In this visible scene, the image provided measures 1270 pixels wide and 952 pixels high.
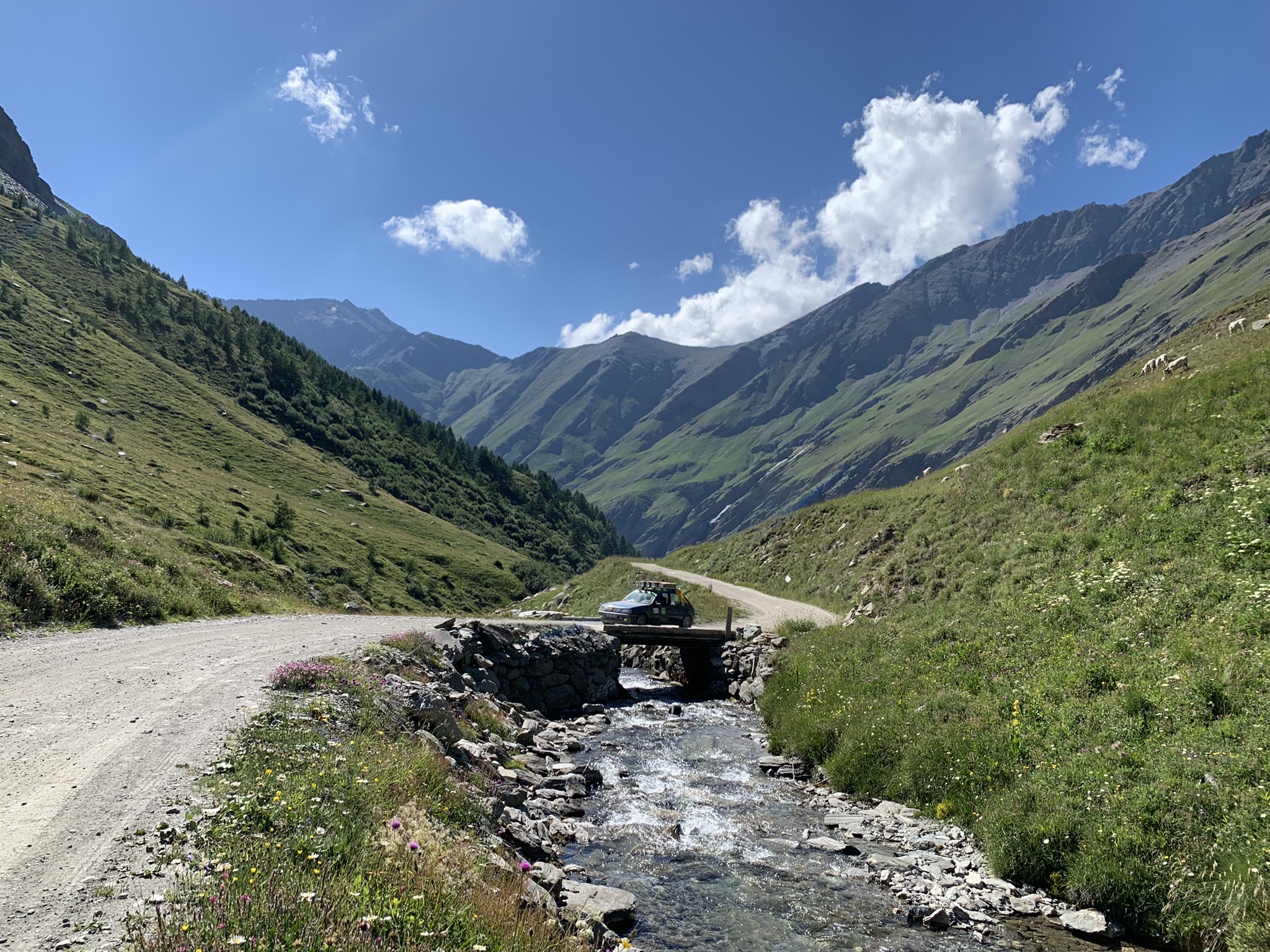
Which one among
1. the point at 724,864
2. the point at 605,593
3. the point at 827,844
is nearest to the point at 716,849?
the point at 724,864

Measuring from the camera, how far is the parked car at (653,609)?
35469mm

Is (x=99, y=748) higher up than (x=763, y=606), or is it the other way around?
(x=99, y=748)

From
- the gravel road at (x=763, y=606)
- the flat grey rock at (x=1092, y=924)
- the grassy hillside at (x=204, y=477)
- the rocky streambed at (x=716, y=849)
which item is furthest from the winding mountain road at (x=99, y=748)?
the gravel road at (x=763, y=606)

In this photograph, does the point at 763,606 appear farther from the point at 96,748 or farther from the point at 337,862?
the point at 337,862

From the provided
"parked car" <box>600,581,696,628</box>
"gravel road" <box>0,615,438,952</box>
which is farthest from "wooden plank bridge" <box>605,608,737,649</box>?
"gravel road" <box>0,615,438,952</box>

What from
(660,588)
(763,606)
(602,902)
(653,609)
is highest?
(660,588)

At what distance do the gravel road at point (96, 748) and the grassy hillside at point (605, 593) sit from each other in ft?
97.2

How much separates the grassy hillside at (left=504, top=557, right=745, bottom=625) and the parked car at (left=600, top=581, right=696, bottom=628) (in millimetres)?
6454

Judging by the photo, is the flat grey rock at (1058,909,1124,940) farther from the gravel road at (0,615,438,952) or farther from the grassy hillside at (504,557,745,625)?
the grassy hillside at (504,557,745,625)

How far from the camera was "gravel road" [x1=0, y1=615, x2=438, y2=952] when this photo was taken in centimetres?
577

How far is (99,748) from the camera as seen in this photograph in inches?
365

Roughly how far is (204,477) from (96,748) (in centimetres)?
6712

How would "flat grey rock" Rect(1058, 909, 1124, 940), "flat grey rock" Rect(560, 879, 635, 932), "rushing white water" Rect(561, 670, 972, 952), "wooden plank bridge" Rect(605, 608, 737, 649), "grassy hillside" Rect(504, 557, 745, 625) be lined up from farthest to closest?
1. "grassy hillside" Rect(504, 557, 745, 625)
2. "wooden plank bridge" Rect(605, 608, 737, 649)
3. "rushing white water" Rect(561, 670, 972, 952)
4. "flat grey rock" Rect(1058, 909, 1124, 940)
5. "flat grey rock" Rect(560, 879, 635, 932)

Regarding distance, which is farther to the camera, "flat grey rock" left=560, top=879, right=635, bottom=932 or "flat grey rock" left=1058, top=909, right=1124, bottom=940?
"flat grey rock" left=1058, top=909, right=1124, bottom=940
